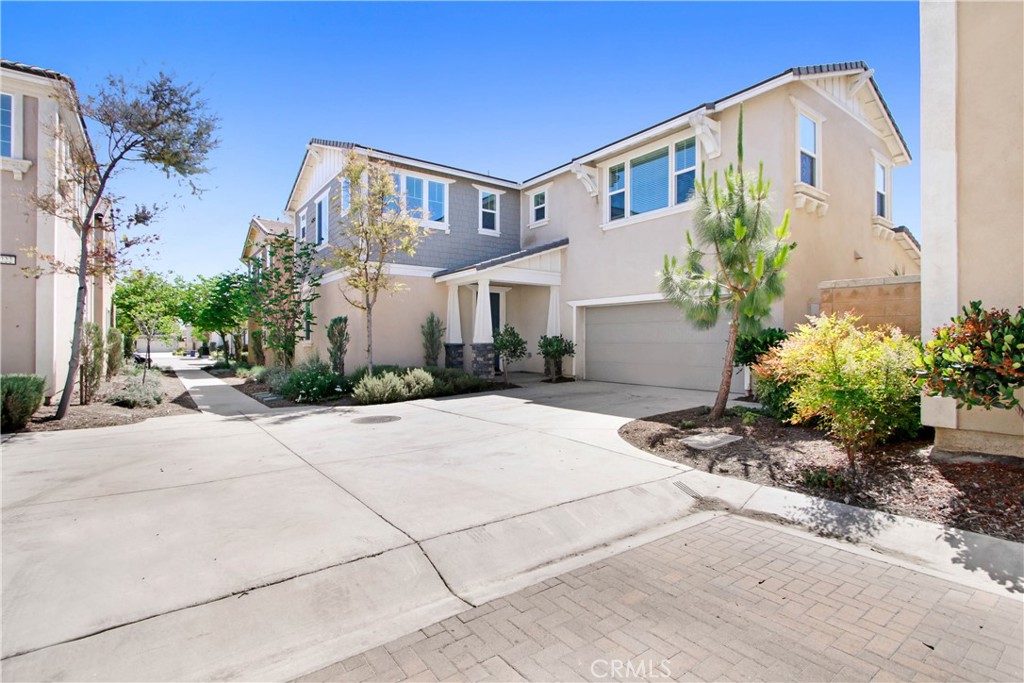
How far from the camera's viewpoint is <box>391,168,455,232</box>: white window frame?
14.9 meters

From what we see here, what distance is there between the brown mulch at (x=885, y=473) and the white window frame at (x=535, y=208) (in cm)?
1102

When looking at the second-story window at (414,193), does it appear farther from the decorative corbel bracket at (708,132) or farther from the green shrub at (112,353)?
the green shrub at (112,353)

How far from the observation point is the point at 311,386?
12.1 meters

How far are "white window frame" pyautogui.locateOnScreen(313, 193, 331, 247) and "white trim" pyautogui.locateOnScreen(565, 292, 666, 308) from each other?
844 cm

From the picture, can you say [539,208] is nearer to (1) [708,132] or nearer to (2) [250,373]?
(1) [708,132]

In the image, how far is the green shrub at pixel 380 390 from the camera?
11359 mm

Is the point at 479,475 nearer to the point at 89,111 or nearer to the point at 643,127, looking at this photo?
the point at 89,111

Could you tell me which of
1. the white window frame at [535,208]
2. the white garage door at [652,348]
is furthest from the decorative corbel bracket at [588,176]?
the white garage door at [652,348]

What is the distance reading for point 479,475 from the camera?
18.6 ft

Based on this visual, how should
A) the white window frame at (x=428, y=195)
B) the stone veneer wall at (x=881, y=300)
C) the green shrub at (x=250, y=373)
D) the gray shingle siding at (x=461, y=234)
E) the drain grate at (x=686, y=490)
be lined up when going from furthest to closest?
1. the green shrub at (x=250, y=373)
2. the gray shingle siding at (x=461, y=234)
3. the white window frame at (x=428, y=195)
4. the stone veneer wall at (x=881, y=300)
5. the drain grate at (x=686, y=490)

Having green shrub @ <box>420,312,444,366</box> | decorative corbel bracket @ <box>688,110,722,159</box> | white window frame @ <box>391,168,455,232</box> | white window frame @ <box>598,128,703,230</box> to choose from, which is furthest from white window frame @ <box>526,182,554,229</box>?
decorative corbel bracket @ <box>688,110,722,159</box>

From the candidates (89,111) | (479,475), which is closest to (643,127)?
(479,475)

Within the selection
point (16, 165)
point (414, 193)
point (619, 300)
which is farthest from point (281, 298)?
point (619, 300)

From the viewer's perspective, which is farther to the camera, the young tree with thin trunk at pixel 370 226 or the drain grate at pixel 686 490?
the young tree with thin trunk at pixel 370 226
